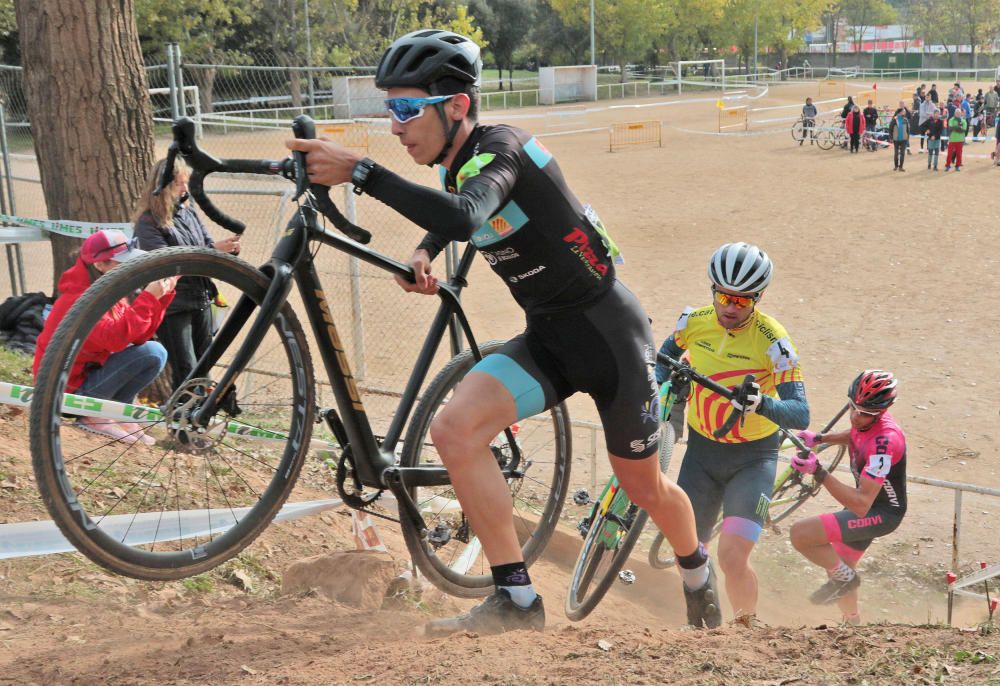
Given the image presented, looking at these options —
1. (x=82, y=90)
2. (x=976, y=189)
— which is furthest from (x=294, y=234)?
(x=976, y=189)

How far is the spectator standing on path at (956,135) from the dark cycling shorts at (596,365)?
26626 mm

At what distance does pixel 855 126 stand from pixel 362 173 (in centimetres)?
3218

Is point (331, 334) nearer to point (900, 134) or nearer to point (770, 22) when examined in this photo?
point (900, 134)

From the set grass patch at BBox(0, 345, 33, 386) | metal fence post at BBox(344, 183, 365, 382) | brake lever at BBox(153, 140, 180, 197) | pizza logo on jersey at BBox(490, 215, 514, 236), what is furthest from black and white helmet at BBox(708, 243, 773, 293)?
metal fence post at BBox(344, 183, 365, 382)

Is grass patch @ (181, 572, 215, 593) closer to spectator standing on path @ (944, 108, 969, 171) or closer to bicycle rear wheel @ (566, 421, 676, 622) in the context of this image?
bicycle rear wheel @ (566, 421, 676, 622)

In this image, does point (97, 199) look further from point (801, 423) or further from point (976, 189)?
point (976, 189)

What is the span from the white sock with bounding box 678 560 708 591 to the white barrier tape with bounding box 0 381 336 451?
1940 mm

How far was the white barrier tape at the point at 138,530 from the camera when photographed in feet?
12.6

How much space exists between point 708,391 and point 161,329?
319 cm

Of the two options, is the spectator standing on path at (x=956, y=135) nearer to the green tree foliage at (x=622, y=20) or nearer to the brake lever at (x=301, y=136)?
the brake lever at (x=301, y=136)

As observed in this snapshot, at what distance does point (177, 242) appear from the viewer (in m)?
6.52

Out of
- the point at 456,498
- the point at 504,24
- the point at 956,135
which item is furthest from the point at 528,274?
the point at 504,24

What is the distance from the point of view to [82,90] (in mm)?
6934

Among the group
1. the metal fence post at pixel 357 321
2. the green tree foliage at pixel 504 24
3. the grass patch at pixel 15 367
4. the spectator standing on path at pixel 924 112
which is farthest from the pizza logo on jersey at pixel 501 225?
the green tree foliage at pixel 504 24
